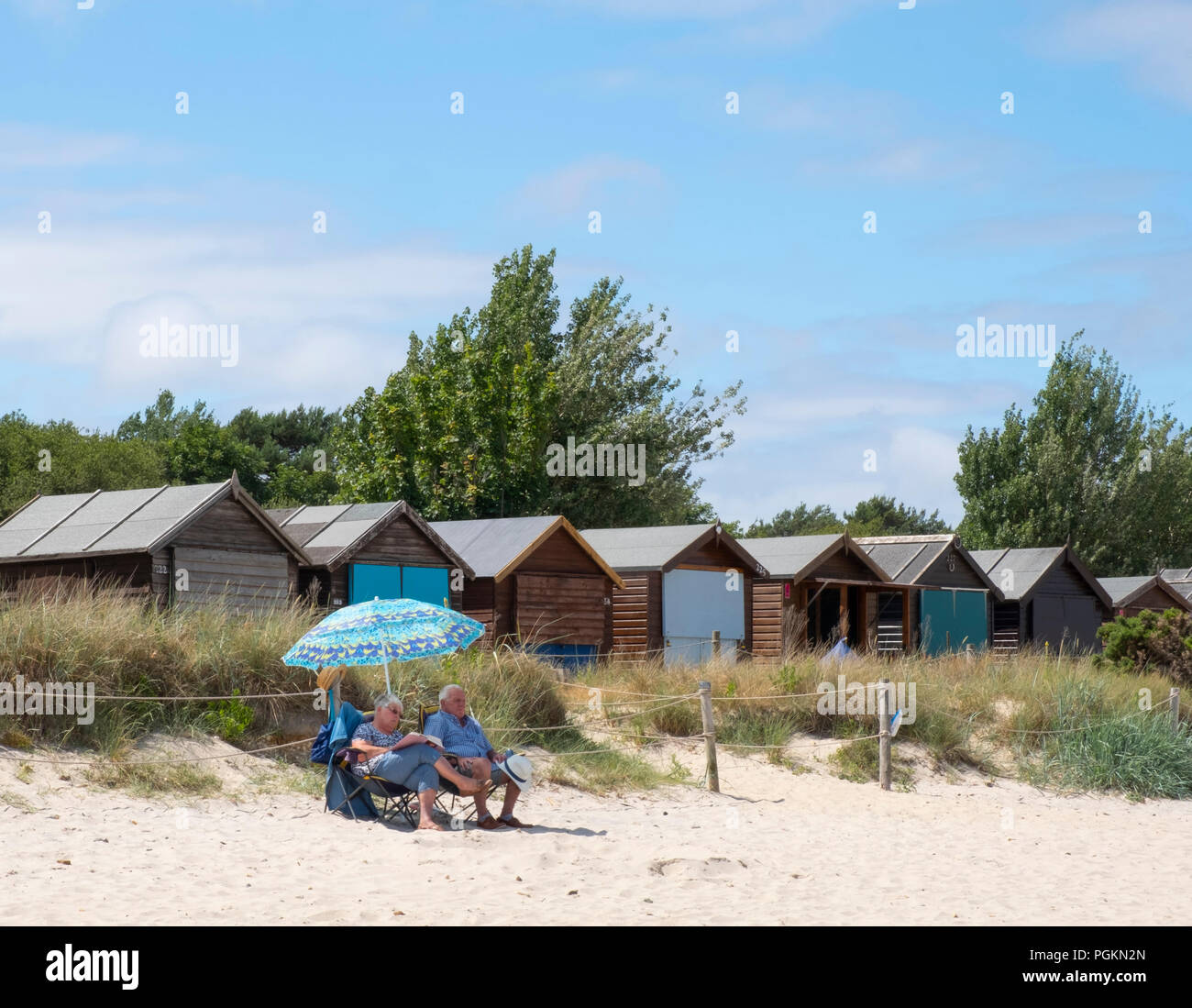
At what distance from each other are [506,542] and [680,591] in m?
4.04

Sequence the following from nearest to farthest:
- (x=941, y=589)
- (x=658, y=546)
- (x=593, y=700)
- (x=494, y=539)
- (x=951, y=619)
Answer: (x=593, y=700) < (x=494, y=539) < (x=658, y=546) < (x=941, y=589) < (x=951, y=619)

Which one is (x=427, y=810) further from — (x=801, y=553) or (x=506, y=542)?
(x=801, y=553)

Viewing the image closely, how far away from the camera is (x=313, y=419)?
66312 mm

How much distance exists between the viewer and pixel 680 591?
2808 centimetres

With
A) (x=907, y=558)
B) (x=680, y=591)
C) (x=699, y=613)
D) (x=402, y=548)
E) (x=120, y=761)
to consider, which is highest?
(x=402, y=548)

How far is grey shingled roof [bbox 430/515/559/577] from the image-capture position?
25531mm

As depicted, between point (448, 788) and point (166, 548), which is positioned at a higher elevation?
point (166, 548)

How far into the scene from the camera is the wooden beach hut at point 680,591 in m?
27.6

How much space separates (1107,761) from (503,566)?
11.8 m

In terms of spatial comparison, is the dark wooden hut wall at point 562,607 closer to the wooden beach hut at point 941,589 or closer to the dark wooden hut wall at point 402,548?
the dark wooden hut wall at point 402,548

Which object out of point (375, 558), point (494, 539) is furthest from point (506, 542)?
point (375, 558)

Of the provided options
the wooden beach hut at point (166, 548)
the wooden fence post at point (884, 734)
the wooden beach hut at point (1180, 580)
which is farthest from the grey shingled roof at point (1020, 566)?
the wooden fence post at point (884, 734)

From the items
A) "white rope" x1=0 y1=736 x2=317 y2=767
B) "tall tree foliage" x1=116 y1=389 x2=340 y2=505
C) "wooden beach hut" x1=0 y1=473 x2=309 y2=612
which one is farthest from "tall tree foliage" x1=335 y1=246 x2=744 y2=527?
"white rope" x1=0 y1=736 x2=317 y2=767

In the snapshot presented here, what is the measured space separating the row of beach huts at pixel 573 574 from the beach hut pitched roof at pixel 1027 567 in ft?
0.18
